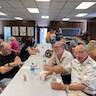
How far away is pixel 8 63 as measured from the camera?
3.43 meters

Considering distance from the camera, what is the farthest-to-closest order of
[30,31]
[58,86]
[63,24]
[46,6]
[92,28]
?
[63,24], [30,31], [92,28], [46,6], [58,86]

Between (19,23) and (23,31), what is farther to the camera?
(19,23)

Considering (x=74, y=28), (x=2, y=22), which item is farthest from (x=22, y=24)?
(x=74, y=28)

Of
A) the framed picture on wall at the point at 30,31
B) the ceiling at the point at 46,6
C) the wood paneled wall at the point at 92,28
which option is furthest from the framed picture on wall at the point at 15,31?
the ceiling at the point at 46,6

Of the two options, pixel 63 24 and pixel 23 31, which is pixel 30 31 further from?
pixel 63 24

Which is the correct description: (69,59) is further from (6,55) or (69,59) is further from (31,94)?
(31,94)

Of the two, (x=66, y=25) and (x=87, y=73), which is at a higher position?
(x=66, y=25)

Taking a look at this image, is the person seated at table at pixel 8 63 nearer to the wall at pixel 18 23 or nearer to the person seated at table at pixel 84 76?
the person seated at table at pixel 84 76

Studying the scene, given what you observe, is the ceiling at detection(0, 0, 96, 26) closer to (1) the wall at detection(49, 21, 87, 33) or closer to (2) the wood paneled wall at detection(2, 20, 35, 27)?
(2) the wood paneled wall at detection(2, 20, 35, 27)

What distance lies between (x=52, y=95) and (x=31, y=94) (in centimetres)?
23

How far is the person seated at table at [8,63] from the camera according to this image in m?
3.31

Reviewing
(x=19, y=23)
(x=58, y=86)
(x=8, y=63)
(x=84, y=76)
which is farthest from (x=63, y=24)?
(x=58, y=86)

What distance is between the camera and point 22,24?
55.0 feet

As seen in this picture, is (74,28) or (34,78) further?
(74,28)
